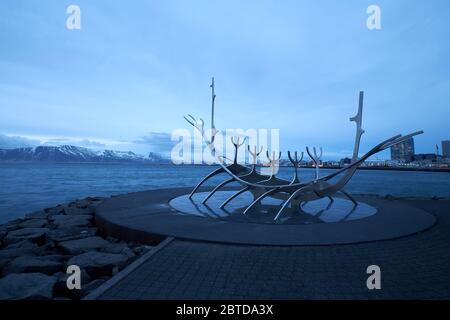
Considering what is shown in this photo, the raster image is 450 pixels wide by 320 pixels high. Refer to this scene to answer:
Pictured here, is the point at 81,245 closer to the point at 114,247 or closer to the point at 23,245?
the point at 114,247

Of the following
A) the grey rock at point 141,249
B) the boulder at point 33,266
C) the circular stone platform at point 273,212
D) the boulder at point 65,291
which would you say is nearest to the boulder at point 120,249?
the grey rock at point 141,249

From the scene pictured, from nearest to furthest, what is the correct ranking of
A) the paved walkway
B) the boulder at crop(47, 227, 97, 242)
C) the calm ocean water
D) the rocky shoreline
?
the paved walkway
the rocky shoreline
the boulder at crop(47, 227, 97, 242)
the calm ocean water

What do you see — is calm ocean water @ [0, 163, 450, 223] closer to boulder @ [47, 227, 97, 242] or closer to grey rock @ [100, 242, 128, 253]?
boulder @ [47, 227, 97, 242]

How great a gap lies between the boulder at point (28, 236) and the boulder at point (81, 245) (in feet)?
5.53

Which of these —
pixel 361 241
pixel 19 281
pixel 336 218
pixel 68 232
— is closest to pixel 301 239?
pixel 361 241

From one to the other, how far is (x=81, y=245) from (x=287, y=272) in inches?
187

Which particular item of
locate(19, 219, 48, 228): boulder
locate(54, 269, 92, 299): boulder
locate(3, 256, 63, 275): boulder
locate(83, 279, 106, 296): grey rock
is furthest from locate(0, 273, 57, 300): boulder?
locate(19, 219, 48, 228): boulder

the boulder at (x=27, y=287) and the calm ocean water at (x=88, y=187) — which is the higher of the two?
the boulder at (x=27, y=287)

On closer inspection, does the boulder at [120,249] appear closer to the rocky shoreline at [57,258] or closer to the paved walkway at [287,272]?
the rocky shoreline at [57,258]

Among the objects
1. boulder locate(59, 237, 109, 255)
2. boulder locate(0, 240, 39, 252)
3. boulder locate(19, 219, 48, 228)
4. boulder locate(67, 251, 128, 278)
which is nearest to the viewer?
boulder locate(67, 251, 128, 278)

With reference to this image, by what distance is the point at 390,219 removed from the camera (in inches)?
334

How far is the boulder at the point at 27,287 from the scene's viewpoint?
4121 millimetres

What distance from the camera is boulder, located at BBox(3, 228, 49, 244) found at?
314 inches

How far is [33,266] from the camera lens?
17.9 ft
